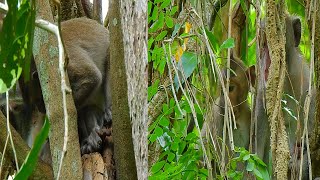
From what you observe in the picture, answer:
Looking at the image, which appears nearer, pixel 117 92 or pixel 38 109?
pixel 117 92

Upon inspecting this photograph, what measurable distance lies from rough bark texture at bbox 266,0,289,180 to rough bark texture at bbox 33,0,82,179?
81 centimetres

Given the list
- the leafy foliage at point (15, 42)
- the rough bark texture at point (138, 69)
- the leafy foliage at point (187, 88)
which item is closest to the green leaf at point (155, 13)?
the leafy foliage at point (187, 88)

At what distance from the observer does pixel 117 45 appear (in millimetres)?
2354

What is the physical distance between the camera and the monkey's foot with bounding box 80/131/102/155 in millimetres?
3033

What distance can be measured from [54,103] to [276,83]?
96cm

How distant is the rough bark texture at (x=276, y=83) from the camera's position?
2545mm

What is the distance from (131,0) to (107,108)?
2.06 meters

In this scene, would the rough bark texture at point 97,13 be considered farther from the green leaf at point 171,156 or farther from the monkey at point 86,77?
the green leaf at point 171,156

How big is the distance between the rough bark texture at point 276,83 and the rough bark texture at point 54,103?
2.65 feet

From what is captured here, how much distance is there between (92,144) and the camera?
315 centimetres

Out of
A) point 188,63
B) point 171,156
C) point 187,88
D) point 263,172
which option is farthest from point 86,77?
point 263,172

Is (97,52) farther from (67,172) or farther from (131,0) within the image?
(131,0)

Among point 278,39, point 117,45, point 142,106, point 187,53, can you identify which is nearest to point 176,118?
point 187,53

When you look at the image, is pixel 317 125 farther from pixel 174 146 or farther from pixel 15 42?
pixel 15 42
